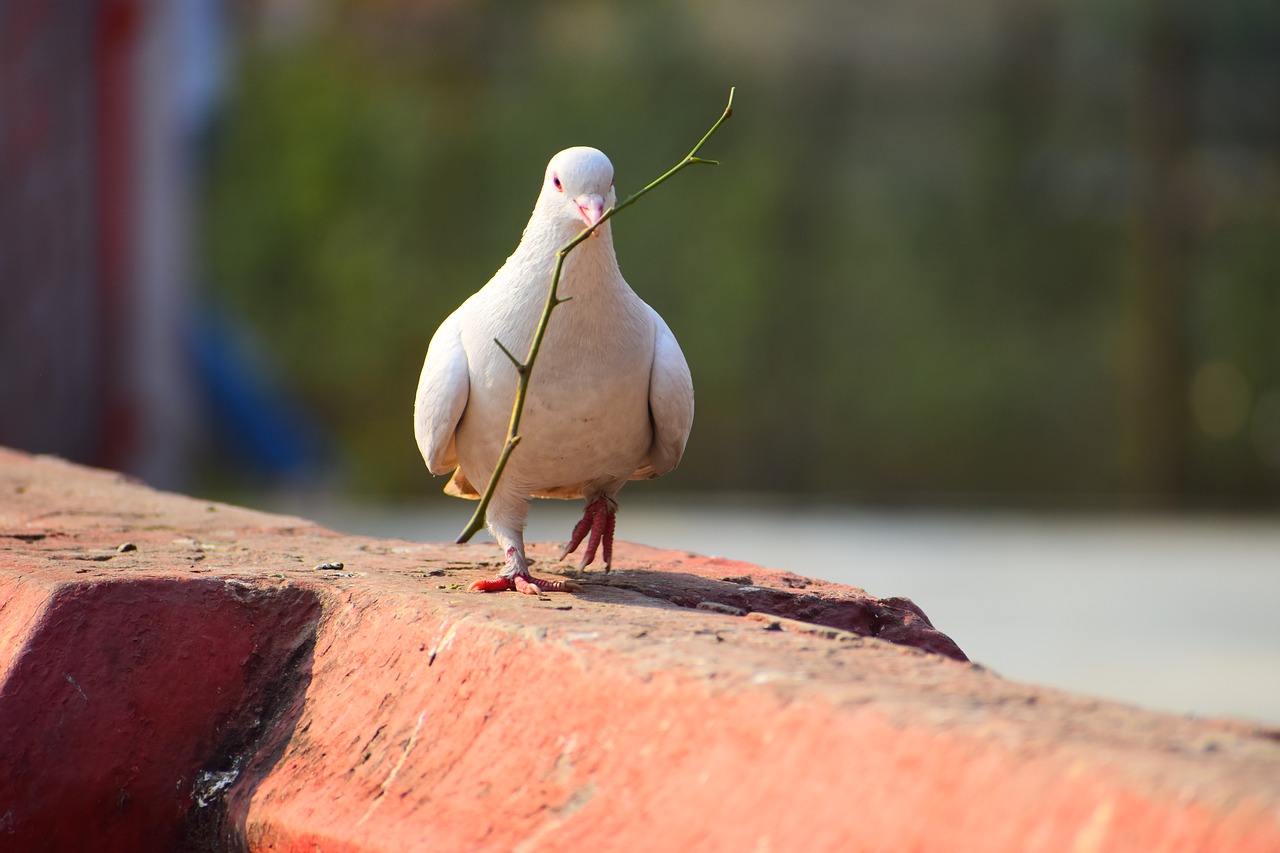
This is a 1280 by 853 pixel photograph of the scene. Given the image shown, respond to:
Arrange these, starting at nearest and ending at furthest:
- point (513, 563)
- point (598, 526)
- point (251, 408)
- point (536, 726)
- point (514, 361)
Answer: point (536, 726)
point (514, 361)
point (513, 563)
point (598, 526)
point (251, 408)

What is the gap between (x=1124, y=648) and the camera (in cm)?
752

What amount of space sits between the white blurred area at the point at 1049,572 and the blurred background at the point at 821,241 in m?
0.14

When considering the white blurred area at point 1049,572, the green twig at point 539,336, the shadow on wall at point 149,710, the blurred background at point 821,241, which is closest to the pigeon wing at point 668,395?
the green twig at point 539,336

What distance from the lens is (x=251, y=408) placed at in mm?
11844

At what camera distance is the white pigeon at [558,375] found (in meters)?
2.70

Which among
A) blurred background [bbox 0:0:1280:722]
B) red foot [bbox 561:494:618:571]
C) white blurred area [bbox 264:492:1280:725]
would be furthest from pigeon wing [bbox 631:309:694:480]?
blurred background [bbox 0:0:1280:722]

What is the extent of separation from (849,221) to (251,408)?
5.44 m

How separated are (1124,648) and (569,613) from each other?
19.5 feet

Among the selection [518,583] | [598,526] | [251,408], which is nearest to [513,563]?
[518,583]

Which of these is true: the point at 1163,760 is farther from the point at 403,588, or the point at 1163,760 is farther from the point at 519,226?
the point at 519,226

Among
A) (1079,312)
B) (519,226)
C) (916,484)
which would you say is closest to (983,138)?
(1079,312)

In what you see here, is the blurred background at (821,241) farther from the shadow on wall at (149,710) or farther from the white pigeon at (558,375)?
the shadow on wall at (149,710)

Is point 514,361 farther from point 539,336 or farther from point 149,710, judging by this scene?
point 149,710

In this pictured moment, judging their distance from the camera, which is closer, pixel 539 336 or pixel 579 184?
pixel 539 336
